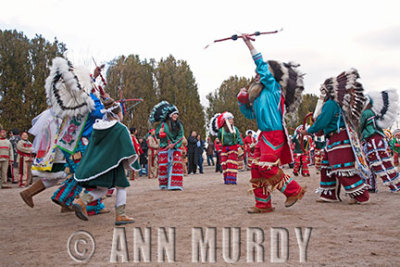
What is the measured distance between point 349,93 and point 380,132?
2.00 m

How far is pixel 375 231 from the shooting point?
3994 millimetres

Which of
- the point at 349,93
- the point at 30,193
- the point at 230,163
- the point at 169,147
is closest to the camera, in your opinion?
the point at 30,193

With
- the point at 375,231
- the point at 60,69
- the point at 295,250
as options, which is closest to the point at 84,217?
the point at 60,69

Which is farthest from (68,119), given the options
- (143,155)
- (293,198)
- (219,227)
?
(143,155)

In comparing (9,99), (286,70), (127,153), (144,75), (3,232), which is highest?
(144,75)

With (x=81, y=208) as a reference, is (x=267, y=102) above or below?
above

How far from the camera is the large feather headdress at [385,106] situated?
7.29 meters

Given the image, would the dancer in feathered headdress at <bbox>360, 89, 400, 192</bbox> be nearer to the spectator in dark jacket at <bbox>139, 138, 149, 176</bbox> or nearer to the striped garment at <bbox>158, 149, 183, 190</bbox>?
the striped garment at <bbox>158, 149, 183, 190</bbox>

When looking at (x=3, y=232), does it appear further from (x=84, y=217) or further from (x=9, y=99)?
(x=9, y=99)

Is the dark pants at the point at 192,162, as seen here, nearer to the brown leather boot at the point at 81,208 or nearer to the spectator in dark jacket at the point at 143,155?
the spectator in dark jacket at the point at 143,155

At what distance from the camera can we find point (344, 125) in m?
5.96

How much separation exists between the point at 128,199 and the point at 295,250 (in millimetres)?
4606

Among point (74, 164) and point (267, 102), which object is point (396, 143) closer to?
point (267, 102)

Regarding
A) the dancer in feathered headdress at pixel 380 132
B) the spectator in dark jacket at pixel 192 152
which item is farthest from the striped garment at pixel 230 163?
the spectator in dark jacket at pixel 192 152
